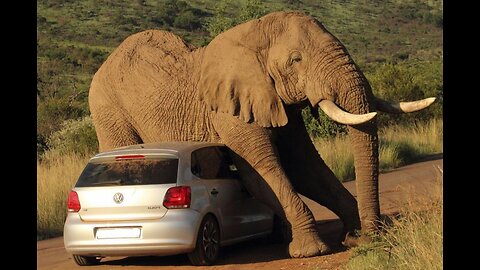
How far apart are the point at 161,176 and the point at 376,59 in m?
52.2

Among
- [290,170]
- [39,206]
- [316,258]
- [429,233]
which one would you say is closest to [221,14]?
[39,206]

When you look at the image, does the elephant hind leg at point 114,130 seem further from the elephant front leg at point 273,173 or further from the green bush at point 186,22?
the green bush at point 186,22

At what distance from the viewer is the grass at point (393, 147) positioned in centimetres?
1869

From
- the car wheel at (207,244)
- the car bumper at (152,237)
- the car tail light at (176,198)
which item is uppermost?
the car tail light at (176,198)

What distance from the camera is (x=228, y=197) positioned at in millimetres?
9734

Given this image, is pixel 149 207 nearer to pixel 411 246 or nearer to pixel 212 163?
pixel 212 163

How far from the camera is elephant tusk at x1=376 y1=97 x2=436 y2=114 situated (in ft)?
30.0

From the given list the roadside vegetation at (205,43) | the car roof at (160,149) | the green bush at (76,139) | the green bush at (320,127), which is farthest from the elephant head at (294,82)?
the green bush at (320,127)

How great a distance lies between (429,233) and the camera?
7.44 meters

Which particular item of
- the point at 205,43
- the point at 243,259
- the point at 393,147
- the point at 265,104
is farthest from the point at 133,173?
the point at 205,43

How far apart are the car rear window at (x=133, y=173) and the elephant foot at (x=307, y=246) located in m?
1.52

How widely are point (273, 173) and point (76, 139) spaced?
1353 centimetres

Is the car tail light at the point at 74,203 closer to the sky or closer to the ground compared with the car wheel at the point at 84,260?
closer to the sky
